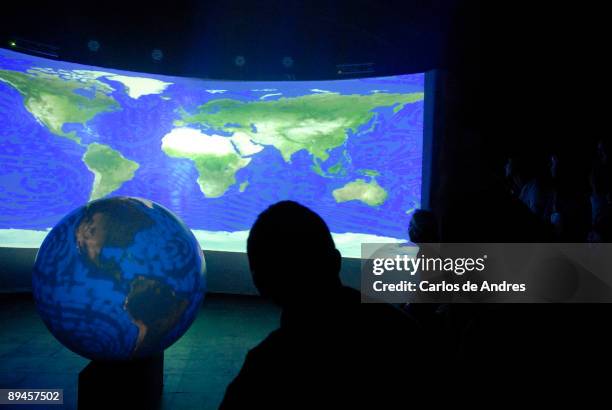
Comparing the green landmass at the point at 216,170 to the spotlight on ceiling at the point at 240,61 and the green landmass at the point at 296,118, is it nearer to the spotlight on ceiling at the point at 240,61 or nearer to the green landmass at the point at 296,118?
the green landmass at the point at 296,118

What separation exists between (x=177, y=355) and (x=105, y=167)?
9.72ft

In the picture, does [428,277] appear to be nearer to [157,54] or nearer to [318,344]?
[318,344]

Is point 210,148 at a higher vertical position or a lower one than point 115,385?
higher

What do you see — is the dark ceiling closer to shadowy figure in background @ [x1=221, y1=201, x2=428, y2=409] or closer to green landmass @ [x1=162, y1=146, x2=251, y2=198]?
green landmass @ [x1=162, y1=146, x2=251, y2=198]

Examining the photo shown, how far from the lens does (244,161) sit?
5.21 m

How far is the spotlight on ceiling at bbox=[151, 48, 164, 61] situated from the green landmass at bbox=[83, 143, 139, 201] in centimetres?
128

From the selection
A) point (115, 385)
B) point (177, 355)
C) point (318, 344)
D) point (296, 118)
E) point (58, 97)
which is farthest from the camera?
point (296, 118)

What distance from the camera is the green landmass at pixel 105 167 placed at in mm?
4961

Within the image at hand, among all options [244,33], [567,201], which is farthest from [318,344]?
[244,33]

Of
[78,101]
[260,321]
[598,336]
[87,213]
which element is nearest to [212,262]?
[260,321]

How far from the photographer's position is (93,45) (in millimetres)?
4527

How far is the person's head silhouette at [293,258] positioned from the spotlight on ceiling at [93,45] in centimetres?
467

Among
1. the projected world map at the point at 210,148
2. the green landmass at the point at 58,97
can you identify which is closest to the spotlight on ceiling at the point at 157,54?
the projected world map at the point at 210,148

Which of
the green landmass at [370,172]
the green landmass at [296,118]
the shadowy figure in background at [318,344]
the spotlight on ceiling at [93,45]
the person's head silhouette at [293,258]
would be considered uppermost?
the spotlight on ceiling at [93,45]
